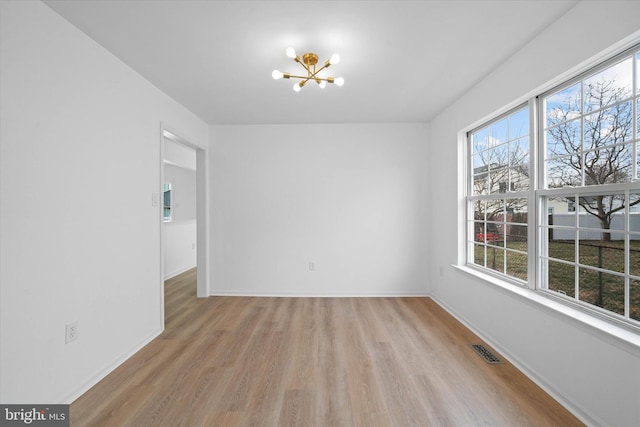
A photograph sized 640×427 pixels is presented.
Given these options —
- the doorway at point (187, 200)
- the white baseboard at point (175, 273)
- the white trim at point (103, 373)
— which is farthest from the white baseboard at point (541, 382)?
the white baseboard at point (175, 273)

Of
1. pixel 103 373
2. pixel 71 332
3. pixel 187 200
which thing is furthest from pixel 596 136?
pixel 187 200

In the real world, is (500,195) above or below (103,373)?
above

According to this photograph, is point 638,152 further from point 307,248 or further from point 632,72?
point 307,248

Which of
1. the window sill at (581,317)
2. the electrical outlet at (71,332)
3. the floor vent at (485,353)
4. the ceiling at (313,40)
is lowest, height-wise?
the floor vent at (485,353)

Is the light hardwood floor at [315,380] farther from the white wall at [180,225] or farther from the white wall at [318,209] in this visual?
the white wall at [180,225]

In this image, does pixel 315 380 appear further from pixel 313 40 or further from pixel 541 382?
pixel 313 40

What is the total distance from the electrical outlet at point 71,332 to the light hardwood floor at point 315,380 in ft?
1.42

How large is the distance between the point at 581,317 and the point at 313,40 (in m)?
2.71

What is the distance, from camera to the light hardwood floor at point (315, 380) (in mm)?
1729

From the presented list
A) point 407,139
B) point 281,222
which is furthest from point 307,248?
point 407,139

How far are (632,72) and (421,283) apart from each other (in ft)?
10.6

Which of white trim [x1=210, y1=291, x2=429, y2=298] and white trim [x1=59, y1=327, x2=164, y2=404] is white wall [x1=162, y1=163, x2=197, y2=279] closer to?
white trim [x1=210, y1=291, x2=429, y2=298]

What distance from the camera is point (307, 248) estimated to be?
4219 mm

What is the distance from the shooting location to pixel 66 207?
1.87 metres
